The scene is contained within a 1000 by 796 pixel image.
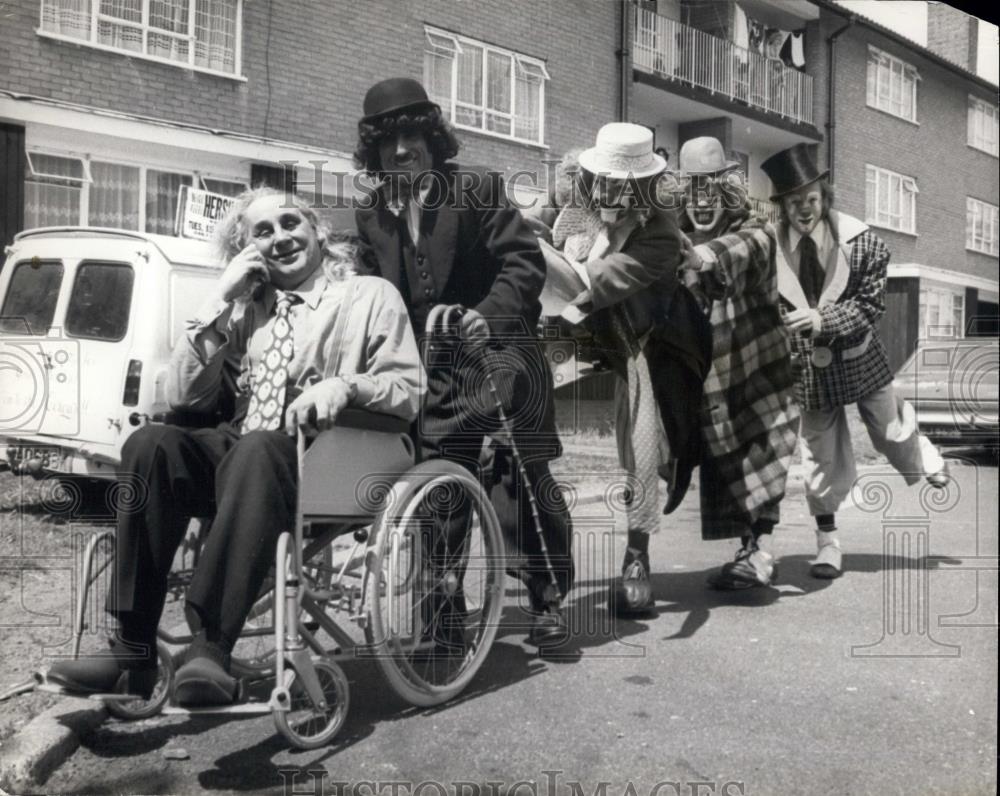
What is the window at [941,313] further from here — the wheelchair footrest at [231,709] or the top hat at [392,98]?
the wheelchair footrest at [231,709]

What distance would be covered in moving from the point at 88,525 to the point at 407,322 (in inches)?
36.1

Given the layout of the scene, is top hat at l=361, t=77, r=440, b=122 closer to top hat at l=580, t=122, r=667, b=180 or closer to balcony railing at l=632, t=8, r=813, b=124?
top hat at l=580, t=122, r=667, b=180

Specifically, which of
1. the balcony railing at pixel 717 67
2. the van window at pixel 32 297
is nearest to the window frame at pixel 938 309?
the balcony railing at pixel 717 67

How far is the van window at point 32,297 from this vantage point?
2.28 metres

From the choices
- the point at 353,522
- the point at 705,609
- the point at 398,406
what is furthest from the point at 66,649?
the point at 705,609

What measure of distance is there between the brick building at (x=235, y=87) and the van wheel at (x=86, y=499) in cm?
58

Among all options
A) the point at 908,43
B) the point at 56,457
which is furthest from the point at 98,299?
the point at 908,43

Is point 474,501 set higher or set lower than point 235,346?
lower

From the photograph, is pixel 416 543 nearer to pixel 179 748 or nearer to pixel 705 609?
pixel 179 748

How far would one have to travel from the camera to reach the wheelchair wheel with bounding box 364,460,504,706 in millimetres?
2686

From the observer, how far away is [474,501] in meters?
2.95

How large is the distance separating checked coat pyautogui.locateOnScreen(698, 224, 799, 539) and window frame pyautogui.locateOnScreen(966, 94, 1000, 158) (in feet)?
2.97

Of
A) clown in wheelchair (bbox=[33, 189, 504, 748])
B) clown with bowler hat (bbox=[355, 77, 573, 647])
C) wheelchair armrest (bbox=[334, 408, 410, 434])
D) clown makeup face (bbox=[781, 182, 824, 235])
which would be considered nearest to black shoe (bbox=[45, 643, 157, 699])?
clown in wheelchair (bbox=[33, 189, 504, 748])

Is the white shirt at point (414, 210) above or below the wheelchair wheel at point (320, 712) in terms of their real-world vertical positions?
above
